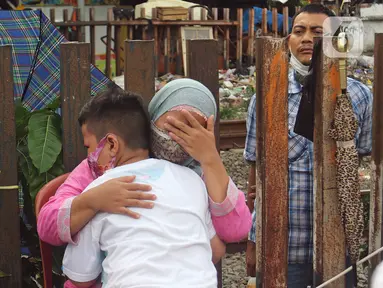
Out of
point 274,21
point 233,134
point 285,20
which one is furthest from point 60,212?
point 285,20

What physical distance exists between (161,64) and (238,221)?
44.6 ft

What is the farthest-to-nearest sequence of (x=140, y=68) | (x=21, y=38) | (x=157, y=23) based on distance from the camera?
(x=157, y=23) < (x=21, y=38) < (x=140, y=68)

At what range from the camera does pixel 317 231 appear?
3.01 meters

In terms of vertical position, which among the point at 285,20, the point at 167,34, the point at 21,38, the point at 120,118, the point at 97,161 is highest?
the point at 285,20

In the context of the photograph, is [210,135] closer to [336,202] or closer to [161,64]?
[336,202]

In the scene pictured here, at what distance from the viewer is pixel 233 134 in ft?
29.1

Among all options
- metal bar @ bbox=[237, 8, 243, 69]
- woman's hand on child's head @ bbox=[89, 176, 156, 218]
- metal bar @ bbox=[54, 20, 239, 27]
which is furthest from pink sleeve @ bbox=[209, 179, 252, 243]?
metal bar @ bbox=[237, 8, 243, 69]

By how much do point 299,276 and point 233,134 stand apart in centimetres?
549

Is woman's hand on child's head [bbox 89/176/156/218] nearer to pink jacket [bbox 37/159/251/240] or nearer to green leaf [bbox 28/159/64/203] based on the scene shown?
pink jacket [bbox 37/159/251/240]

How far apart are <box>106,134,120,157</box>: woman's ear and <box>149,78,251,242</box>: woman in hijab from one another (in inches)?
5.5

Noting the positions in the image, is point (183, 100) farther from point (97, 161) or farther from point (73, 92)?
point (73, 92)

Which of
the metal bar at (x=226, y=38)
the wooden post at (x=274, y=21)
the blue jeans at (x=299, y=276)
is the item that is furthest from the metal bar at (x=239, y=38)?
the blue jeans at (x=299, y=276)

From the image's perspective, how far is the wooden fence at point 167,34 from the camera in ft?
48.6

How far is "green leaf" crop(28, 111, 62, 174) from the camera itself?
3.11 meters
